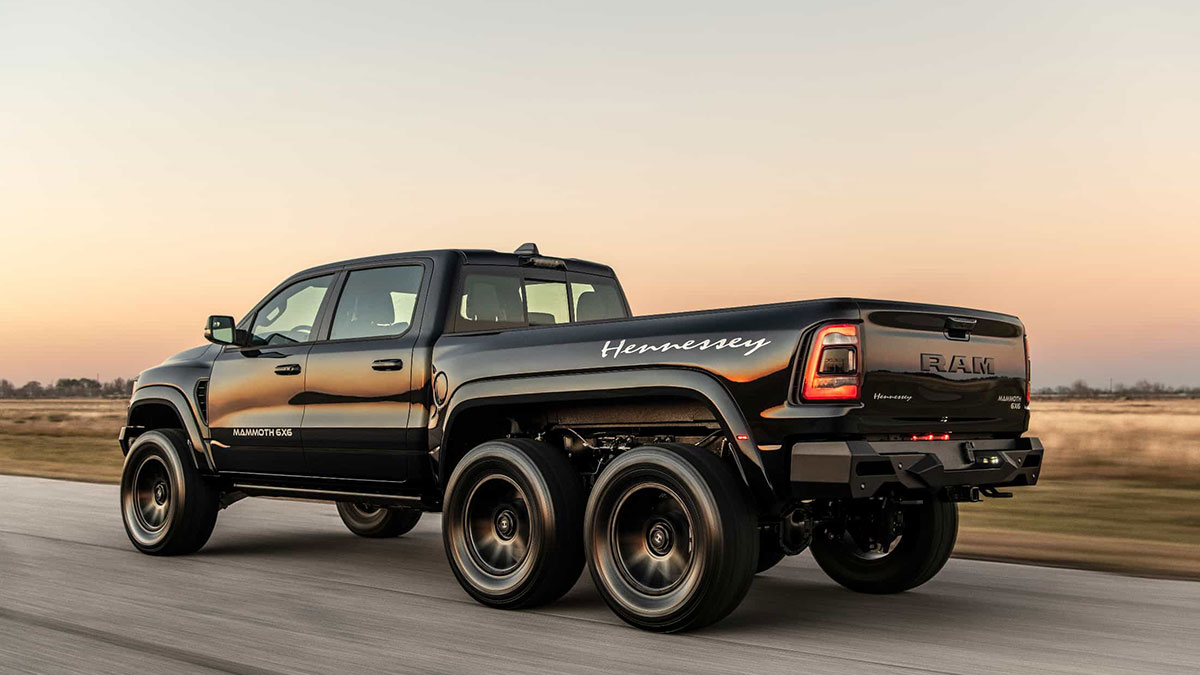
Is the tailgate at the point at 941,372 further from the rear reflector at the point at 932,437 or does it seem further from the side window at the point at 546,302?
the side window at the point at 546,302

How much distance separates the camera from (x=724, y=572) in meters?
5.66

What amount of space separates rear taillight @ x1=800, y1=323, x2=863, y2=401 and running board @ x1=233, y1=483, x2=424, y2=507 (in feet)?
10.2

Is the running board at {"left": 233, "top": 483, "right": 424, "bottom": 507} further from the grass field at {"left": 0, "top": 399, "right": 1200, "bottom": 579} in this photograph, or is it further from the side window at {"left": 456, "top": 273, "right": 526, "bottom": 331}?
the grass field at {"left": 0, "top": 399, "right": 1200, "bottom": 579}

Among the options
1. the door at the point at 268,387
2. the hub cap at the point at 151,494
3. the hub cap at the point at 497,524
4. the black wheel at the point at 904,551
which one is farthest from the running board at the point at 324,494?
the black wheel at the point at 904,551

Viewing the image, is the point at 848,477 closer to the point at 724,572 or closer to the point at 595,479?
the point at 724,572

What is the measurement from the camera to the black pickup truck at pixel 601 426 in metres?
5.67

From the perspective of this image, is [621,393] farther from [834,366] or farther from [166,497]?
[166,497]

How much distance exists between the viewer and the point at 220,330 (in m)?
8.53

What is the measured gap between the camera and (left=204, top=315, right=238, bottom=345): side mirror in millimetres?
8531

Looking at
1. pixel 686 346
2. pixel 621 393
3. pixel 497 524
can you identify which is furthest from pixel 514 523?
pixel 686 346

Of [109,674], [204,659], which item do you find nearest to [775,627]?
[204,659]

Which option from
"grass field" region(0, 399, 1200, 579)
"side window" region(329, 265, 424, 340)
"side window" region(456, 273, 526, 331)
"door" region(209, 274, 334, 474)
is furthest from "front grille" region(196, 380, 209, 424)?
"grass field" region(0, 399, 1200, 579)

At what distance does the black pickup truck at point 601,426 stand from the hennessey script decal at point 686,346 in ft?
0.04

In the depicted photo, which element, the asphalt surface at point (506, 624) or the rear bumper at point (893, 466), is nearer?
the asphalt surface at point (506, 624)
